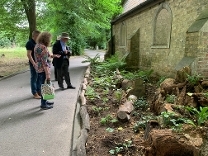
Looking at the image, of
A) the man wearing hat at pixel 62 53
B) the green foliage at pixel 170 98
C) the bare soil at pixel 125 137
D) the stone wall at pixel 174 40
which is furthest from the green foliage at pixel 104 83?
the green foliage at pixel 170 98

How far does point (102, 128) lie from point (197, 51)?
148 inches

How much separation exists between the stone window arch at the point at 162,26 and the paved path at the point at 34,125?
5105 millimetres

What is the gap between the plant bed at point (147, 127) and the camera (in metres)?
2.74

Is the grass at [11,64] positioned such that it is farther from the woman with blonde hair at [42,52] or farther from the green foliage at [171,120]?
the green foliage at [171,120]

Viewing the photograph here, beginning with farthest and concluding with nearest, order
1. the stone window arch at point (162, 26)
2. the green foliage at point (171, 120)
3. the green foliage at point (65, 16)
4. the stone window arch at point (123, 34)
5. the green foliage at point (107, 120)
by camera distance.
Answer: the stone window arch at point (123, 34)
the green foliage at point (65, 16)
the stone window arch at point (162, 26)
the green foliage at point (107, 120)
the green foliage at point (171, 120)

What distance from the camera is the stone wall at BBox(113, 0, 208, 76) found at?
5.75 meters

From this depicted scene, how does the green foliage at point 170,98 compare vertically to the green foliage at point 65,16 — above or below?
below

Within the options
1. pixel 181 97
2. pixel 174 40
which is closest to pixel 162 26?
pixel 174 40

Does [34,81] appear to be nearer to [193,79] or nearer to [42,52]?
[42,52]

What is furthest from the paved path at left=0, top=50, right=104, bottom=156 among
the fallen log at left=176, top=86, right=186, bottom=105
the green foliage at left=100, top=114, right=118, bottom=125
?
the fallen log at left=176, top=86, right=186, bottom=105

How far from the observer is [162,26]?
9109 millimetres

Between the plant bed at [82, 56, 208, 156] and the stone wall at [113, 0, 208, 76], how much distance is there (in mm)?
1318

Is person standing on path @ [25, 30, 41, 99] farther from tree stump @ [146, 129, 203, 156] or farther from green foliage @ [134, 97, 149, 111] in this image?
tree stump @ [146, 129, 203, 156]

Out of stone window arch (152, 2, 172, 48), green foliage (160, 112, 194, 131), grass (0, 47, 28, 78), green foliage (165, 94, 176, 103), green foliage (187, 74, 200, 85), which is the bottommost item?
green foliage (160, 112, 194, 131)
